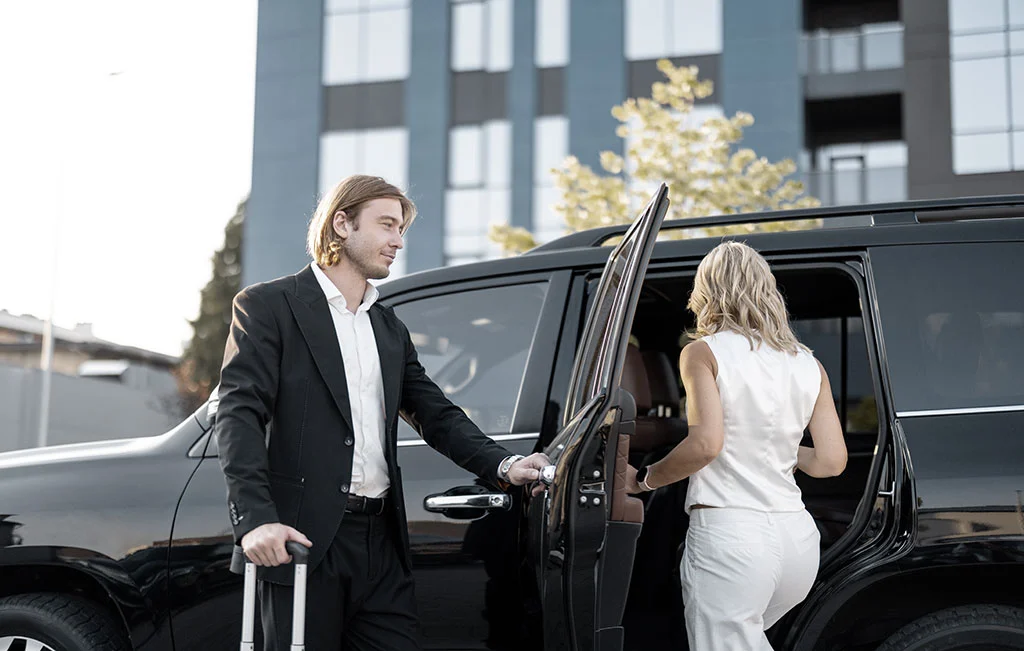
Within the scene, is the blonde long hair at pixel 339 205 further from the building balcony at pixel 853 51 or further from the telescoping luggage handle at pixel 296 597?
the building balcony at pixel 853 51

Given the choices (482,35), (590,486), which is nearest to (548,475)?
(590,486)

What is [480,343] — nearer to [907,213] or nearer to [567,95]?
[907,213]

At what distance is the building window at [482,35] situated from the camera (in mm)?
23781

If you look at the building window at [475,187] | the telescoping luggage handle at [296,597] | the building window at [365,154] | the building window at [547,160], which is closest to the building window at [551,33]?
the building window at [547,160]

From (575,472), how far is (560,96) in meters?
21.2

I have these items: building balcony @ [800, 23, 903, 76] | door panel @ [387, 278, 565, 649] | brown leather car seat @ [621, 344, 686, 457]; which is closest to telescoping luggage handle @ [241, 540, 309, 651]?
door panel @ [387, 278, 565, 649]

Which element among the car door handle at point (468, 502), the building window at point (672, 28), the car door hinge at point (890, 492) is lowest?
the car door handle at point (468, 502)

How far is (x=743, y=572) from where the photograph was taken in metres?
2.94

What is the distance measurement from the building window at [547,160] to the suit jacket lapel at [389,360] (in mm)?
19621

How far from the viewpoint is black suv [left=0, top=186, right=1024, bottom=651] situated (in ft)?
9.43

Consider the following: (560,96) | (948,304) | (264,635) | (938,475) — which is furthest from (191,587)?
(560,96)

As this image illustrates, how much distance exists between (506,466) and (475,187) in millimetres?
20966

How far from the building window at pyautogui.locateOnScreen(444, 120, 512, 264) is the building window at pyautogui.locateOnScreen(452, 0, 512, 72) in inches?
55.7

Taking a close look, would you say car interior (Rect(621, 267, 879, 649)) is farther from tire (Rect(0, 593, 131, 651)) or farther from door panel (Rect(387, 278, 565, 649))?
tire (Rect(0, 593, 131, 651))
